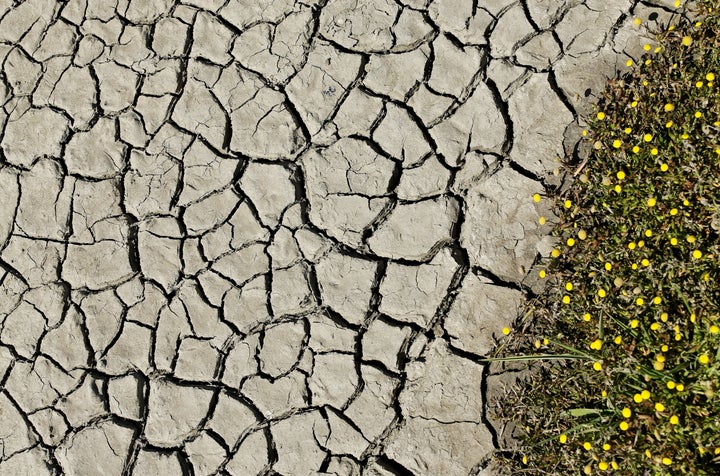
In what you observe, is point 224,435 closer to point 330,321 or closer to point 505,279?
point 330,321

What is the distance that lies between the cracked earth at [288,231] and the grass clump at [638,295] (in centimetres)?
16

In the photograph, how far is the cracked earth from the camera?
312 centimetres

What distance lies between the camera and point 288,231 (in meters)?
3.38

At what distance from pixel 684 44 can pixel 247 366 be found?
87.6 inches

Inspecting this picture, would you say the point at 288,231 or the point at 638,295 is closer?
the point at 638,295

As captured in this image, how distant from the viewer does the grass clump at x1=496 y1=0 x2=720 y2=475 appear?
258 centimetres

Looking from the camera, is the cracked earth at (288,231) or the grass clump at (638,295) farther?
the cracked earth at (288,231)

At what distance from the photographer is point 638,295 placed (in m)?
2.75

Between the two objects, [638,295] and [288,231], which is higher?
[288,231]

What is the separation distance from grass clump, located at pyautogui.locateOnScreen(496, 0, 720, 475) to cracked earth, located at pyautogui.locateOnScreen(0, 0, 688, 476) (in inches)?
6.2

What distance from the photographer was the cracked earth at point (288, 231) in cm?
312

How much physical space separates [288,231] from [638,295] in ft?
4.91

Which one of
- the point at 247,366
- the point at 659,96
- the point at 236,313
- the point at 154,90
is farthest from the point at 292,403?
the point at 659,96

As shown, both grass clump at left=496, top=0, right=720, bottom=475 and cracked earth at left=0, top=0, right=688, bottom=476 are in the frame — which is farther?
cracked earth at left=0, top=0, right=688, bottom=476
